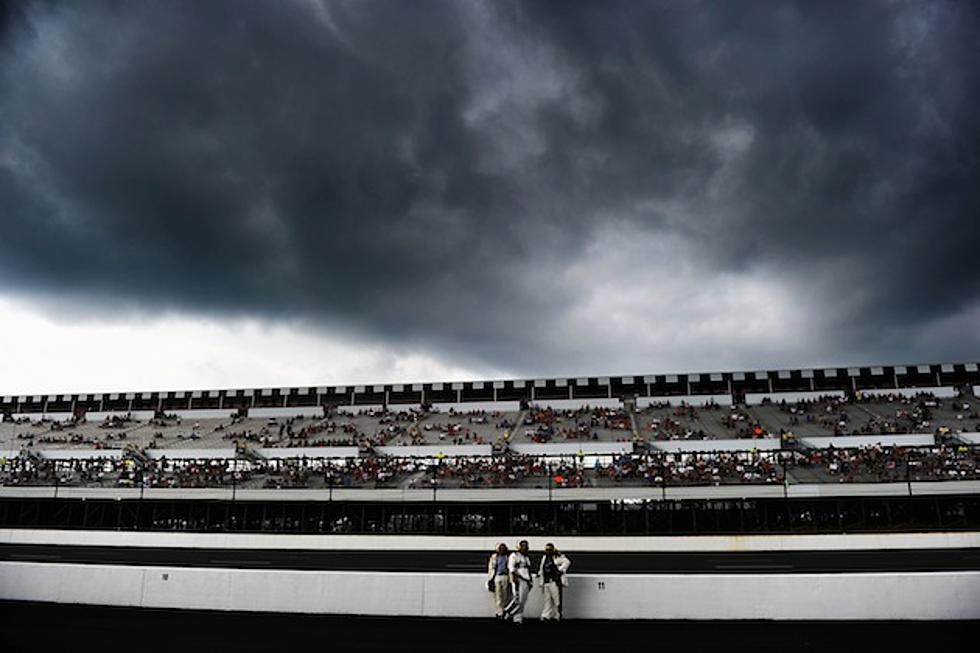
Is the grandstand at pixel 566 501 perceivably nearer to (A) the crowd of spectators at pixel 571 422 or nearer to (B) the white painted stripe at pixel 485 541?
(B) the white painted stripe at pixel 485 541

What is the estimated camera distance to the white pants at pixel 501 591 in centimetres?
1318

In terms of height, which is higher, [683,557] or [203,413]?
[203,413]

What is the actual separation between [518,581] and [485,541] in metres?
20.9

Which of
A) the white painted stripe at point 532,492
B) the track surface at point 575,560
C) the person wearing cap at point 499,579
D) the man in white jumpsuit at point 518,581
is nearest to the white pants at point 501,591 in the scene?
the person wearing cap at point 499,579

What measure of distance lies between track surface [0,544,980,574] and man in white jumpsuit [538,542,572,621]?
32.9 feet

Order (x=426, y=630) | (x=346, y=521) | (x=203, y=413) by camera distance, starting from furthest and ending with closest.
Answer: (x=203, y=413) → (x=346, y=521) → (x=426, y=630)

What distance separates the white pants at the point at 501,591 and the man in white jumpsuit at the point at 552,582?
0.73 m

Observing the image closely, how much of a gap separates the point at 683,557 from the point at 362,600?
18.6 meters

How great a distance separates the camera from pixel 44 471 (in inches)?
1692

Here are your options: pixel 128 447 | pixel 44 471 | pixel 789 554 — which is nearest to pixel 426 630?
pixel 789 554

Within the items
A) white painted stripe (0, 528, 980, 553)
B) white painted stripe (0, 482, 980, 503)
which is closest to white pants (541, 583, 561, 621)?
white painted stripe (0, 528, 980, 553)

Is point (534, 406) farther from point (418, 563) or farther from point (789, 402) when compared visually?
point (418, 563)

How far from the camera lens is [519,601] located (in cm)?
1311

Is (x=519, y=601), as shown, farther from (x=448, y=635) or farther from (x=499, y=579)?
(x=448, y=635)
